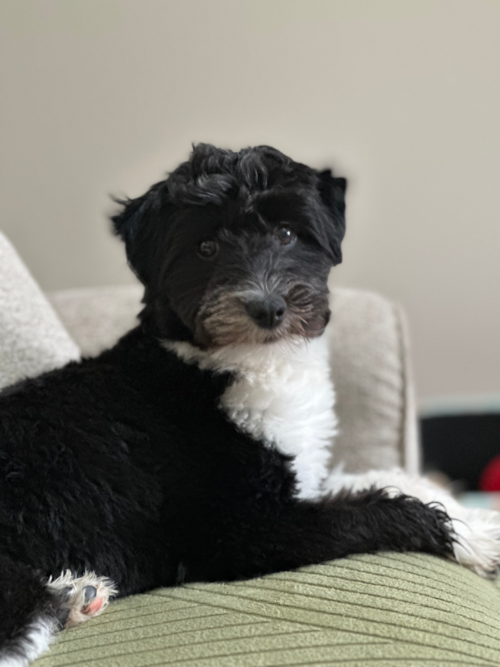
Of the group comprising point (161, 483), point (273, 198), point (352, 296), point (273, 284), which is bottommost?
point (352, 296)

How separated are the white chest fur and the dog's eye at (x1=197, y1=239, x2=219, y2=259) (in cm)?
25

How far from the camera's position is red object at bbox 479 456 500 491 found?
3707mm

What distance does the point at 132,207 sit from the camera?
1666mm

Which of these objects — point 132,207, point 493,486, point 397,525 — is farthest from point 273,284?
point 493,486

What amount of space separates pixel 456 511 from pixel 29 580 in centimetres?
122

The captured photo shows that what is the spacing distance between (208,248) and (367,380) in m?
1.34

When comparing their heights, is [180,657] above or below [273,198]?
below

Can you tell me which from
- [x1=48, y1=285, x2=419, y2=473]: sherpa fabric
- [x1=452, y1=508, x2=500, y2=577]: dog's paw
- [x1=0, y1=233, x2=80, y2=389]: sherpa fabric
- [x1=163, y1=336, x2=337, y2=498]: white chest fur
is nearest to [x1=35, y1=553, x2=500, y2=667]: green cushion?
[x1=452, y1=508, x2=500, y2=577]: dog's paw

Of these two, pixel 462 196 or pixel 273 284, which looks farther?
pixel 462 196

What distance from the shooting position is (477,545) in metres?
1.74

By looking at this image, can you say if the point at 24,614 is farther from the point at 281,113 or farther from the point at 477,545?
the point at 281,113

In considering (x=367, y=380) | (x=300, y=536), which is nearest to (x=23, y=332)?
(x=300, y=536)

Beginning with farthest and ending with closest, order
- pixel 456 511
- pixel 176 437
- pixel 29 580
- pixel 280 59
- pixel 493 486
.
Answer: pixel 493 486
pixel 280 59
pixel 456 511
pixel 176 437
pixel 29 580

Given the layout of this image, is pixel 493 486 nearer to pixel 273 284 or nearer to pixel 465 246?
pixel 465 246
